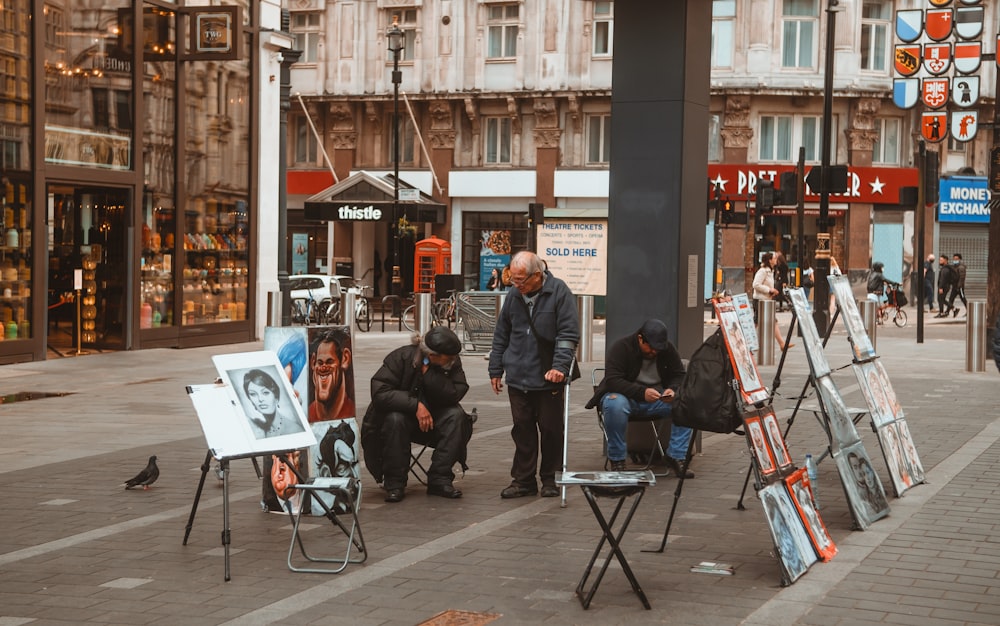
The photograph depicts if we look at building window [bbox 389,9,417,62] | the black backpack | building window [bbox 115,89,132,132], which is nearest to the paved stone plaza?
the black backpack

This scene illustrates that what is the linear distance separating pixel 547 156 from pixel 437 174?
378 cm

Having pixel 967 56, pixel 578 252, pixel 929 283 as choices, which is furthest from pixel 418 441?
pixel 929 283

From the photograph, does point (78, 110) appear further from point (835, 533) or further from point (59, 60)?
point (835, 533)

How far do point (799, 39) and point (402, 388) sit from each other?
34.2 m

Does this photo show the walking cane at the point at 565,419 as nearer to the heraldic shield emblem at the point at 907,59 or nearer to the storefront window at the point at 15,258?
the storefront window at the point at 15,258

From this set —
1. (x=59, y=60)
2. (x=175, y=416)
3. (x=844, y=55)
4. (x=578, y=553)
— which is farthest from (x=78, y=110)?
(x=844, y=55)

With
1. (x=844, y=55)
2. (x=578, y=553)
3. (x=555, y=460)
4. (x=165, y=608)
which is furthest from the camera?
(x=844, y=55)

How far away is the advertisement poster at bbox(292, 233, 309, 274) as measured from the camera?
145 ft

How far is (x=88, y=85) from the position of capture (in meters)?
19.9

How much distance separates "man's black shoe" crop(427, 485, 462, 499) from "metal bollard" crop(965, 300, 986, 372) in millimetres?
12189

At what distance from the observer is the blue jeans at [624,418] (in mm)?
9844

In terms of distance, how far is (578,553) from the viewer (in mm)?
7566

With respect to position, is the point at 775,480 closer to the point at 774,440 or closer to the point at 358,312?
the point at 774,440

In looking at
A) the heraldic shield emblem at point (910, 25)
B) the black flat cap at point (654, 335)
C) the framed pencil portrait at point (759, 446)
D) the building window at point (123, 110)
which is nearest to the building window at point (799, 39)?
the heraldic shield emblem at point (910, 25)
